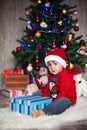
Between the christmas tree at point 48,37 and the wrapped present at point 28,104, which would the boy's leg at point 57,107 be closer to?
the wrapped present at point 28,104

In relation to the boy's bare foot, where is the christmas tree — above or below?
above

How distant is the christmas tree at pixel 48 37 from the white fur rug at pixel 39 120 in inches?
42.4

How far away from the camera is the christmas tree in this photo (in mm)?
3486

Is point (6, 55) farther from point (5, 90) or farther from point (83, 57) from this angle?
point (83, 57)

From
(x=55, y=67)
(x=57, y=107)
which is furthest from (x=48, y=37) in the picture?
(x=57, y=107)

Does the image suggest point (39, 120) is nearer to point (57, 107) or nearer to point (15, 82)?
point (57, 107)

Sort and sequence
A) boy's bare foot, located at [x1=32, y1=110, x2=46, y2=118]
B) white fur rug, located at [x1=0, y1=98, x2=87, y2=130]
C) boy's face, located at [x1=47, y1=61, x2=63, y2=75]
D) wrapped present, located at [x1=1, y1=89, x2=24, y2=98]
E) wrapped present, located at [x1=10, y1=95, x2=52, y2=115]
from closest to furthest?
1. white fur rug, located at [x1=0, y1=98, x2=87, y2=130]
2. boy's bare foot, located at [x1=32, y1=110, x2=46, y2=118]
3. wrapped present, located at [x1=10, y1=95, x2=52, y2=115]
4. boy's face, located at [x1=47, y1=61, x2=63, y2=75]
5. wrapped present, located at [x1=1, y1=89, x2=24, y2=98]

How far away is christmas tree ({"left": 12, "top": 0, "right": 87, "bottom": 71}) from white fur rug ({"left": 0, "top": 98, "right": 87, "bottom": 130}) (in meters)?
1.08

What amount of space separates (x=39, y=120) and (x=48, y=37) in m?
1.53

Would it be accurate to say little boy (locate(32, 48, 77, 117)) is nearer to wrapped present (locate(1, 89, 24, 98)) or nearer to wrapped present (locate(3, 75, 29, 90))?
wrapped present (locate(1, 89, 24, 98))

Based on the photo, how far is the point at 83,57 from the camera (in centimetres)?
362

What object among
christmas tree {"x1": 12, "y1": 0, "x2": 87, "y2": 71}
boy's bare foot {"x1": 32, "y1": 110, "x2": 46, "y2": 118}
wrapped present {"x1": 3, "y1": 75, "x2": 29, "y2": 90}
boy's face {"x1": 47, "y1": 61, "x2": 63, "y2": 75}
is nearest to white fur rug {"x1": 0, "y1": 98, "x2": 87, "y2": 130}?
boy's bare foot {"x1": 32, "y1": 110, "x2": 46, "y2": 118}

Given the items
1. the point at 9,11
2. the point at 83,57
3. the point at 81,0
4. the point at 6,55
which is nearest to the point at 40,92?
the point at 83,57

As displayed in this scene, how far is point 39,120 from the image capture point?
2240 millimetres
